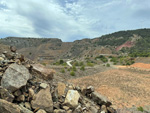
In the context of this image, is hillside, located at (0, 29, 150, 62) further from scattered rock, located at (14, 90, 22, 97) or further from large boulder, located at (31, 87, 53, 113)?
scattered rock, located at (14, 90, 22, 97)

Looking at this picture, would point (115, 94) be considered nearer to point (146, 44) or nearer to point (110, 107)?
point (110, 107)

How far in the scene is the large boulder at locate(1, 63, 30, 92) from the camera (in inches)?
184

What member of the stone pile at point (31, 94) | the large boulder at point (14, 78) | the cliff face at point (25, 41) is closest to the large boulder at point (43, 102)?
the stone pile at point (31, 94)

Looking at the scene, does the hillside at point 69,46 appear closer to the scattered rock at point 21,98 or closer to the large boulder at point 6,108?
the scattered rock at point 21,98

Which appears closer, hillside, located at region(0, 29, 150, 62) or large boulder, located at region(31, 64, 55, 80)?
large boulder, located at region(31, 64, 55, 80)

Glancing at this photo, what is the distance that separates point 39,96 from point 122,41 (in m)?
111

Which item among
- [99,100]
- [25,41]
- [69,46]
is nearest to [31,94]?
[99,100]

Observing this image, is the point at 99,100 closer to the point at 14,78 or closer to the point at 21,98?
the point at 21,98

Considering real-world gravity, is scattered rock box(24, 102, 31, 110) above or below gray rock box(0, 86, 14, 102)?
below

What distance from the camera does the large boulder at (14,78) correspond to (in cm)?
468

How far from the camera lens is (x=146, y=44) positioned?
82.9 meters

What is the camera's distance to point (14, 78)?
16.3 ft

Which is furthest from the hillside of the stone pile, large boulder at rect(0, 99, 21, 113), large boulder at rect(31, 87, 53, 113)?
large boulder at rect(0, 99, 21, 113)

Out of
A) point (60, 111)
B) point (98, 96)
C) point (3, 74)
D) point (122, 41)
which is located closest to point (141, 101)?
point (98, 96)
